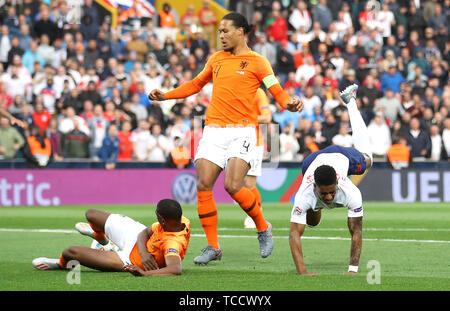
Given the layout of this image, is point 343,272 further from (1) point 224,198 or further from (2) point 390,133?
(2) point 390,133

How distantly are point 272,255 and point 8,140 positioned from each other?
12.0 meters

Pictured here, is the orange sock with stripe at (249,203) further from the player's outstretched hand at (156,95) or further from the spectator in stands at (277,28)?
the spectator in stands at (277,28)

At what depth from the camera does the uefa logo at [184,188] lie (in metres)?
23.2

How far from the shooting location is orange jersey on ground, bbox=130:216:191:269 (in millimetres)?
9602

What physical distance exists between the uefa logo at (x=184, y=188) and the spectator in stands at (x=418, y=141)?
5800mm

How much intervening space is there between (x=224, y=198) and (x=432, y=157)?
18.4ft

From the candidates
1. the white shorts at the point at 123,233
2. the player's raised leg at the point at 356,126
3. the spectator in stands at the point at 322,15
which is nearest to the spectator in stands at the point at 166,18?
the spectator in stands at the point at 322,15

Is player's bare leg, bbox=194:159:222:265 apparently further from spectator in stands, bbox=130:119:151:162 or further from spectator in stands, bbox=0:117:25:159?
spectator in stands, bbox=130:119:151:162

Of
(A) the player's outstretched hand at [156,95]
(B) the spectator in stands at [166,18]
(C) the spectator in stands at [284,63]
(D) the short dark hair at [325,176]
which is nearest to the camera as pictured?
(D) the short dark hair at [325,176]

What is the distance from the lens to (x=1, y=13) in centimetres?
2600

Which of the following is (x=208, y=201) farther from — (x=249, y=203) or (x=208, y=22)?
(x=208, y=22)

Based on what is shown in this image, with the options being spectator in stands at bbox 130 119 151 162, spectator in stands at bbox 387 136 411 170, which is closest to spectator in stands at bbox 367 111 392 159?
spectator in stands at bbox 387 136 411 170

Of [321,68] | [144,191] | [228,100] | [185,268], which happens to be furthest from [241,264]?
[321,68]

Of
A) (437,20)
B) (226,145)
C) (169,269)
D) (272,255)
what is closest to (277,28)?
(437,20)
